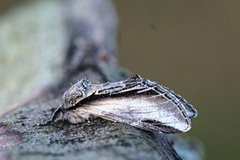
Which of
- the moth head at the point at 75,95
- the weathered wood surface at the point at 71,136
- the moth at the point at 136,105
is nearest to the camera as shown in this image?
the weathered wood surface at the point at 71,136

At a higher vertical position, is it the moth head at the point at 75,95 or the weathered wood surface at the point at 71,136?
the moth head at the point at 75,95

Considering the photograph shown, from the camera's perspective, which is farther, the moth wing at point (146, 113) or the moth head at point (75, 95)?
the moth head at point (75, 95)

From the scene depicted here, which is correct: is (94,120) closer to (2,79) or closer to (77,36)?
(77,36)

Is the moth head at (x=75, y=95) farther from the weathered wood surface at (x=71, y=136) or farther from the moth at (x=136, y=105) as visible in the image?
the weathered wood surface at (x=71, y=136)

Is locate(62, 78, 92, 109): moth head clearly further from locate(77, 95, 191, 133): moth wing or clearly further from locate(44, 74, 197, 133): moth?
locate(77, 95, 191, 133): moth wing

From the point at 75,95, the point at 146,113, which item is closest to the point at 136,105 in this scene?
the point at 146,113

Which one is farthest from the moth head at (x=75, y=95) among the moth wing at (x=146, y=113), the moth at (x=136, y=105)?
the moth wing at (x=146, y=113)

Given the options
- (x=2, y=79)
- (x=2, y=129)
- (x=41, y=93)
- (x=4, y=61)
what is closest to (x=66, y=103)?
(x=2, y=129)
